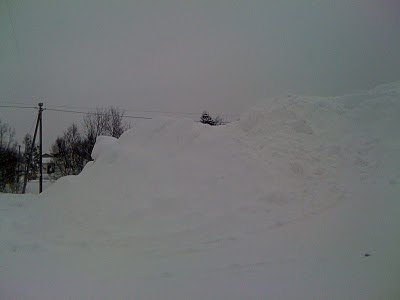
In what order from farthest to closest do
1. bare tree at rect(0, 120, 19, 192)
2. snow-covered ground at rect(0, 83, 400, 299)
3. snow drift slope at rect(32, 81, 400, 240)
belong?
bare tree at rect(0, 120, 19, 192)
snow drift slope at rect(32, 81, 400, 240)
snow-covered ground at rect(0, 83, 400, 299)

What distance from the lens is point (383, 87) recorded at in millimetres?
11227

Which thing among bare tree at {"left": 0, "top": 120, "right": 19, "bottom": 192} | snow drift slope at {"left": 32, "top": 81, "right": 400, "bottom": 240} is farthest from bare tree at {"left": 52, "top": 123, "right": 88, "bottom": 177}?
snow drift slope at {"left": 32, "top": 81, "right": 400, "bottom": 240}

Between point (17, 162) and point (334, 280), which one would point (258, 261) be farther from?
point (17, 162)

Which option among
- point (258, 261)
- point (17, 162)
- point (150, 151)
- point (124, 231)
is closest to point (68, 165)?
point (17, 162)

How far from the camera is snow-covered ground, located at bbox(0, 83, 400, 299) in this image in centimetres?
369

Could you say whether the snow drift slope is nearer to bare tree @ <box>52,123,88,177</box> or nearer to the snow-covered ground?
the snow-covered ground

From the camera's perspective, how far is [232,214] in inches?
240

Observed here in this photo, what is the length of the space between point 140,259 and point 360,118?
360 inches

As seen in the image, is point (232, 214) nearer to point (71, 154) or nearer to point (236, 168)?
point (236, 168)

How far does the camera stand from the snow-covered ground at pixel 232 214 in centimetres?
369

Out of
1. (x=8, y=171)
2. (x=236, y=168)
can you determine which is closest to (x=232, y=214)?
(x=236, y=168)

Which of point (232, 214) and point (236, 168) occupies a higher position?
point (236, 168)

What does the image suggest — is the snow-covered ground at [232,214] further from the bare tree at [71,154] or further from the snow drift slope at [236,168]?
the bare tree at [71,154]

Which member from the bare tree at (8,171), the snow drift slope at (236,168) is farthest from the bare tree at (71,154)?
the snow drift slope at (236,168)
